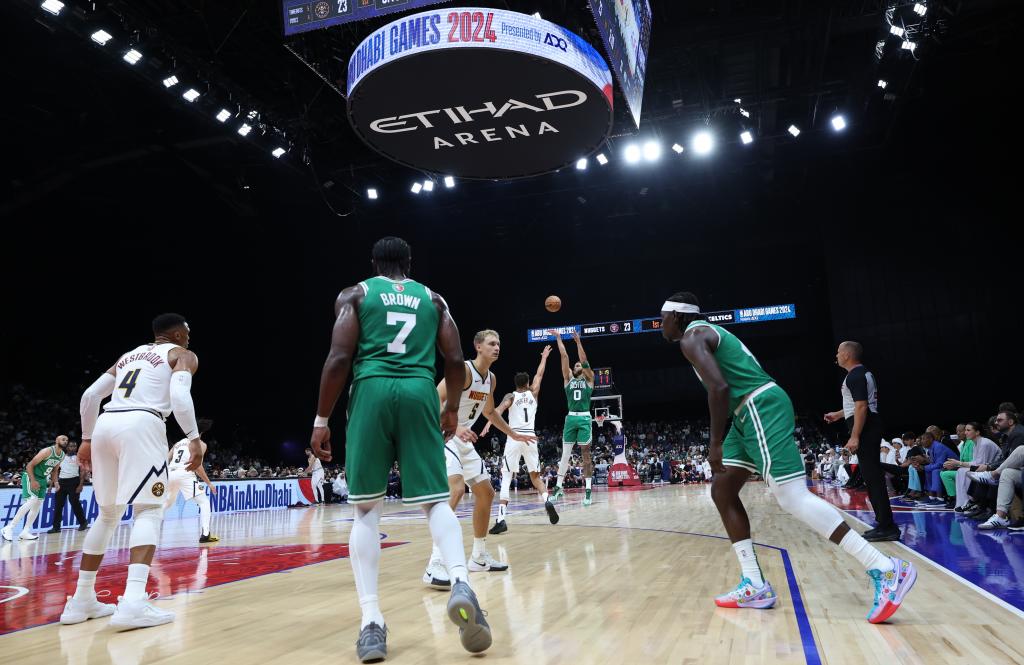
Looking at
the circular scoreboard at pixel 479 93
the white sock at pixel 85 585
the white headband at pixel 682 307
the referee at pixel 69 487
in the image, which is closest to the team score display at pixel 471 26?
the circular scoreboard at pixel 479 93

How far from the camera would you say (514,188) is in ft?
74.3

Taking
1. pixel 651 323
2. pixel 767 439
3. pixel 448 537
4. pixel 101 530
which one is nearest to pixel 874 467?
pixel 767 439

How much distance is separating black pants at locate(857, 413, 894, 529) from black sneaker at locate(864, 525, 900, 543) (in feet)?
0.30

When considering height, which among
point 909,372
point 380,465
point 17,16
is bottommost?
point 380,465

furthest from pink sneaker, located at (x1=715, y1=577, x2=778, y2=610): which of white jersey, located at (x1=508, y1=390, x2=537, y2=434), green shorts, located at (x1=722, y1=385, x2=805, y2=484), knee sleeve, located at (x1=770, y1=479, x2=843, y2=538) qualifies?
white jersey, located at (x1=508, y1=390, x2=537, y2=434)

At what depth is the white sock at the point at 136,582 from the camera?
3666 mm

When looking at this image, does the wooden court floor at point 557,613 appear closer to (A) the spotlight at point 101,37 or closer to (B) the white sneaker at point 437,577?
(B) the white sneaker at point 437,577

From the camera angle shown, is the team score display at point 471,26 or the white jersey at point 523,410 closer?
the team score display at point 471,26

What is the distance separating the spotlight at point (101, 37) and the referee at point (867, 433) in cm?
1283

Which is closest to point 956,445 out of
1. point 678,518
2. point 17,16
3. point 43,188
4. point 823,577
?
point 678,518

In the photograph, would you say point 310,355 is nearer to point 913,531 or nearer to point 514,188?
point 514,188

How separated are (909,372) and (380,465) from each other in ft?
77.5

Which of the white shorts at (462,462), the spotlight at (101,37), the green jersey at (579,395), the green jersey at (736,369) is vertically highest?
the spotlight at (101,37)

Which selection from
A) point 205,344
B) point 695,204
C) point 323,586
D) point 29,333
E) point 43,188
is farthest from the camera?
point 695,204
